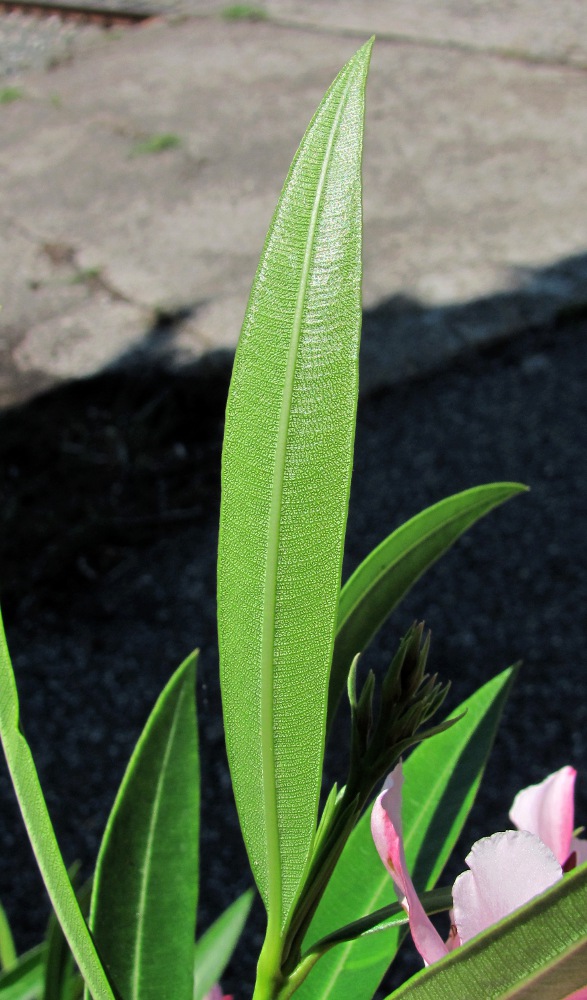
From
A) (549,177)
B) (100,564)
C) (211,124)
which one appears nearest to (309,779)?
(100,564)

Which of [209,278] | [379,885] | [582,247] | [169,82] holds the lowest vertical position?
[379,885]

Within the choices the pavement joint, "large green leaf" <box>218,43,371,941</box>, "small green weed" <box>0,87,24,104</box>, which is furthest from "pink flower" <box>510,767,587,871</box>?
"small green weed" <box>0,87,24,104</box>

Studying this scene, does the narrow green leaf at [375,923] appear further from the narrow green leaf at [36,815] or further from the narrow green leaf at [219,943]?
the narrow green leaf at [219,943]

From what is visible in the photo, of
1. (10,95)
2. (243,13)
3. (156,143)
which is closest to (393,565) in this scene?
(156,143)

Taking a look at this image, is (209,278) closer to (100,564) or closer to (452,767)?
(100,564)

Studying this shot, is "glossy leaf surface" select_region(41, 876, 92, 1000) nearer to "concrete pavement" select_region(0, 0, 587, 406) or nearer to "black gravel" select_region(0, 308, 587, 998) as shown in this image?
"black gravel" select_region(0, 308, 587, 998)
